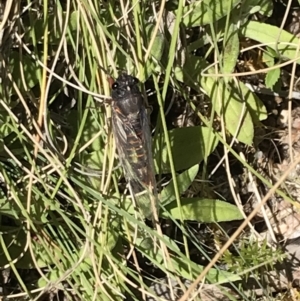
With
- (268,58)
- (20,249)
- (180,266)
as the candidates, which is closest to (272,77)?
(268,58)

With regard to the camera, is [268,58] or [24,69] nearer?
[24,69]

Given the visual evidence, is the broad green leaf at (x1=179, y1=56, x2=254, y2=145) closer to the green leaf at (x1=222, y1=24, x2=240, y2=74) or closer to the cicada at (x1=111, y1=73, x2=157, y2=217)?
the green leaf at (x1=222, y1=24, x2=240, y2=74)

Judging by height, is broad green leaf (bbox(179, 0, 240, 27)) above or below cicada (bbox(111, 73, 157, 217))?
above

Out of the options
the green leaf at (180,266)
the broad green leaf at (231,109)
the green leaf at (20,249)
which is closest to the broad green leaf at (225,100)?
the broad green leaf at (231,109)

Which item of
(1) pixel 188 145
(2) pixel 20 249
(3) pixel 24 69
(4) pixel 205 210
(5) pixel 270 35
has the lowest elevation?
(2) pixel 20 249

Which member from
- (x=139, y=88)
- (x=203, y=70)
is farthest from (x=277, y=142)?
Result: (x=139, y=88)

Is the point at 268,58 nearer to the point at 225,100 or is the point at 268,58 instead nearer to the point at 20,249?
the point at 225,100

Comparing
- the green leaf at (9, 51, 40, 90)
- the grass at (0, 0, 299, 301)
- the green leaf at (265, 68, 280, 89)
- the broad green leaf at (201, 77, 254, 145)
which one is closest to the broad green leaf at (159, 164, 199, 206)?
the grass at (0, 0, 299, 301)
